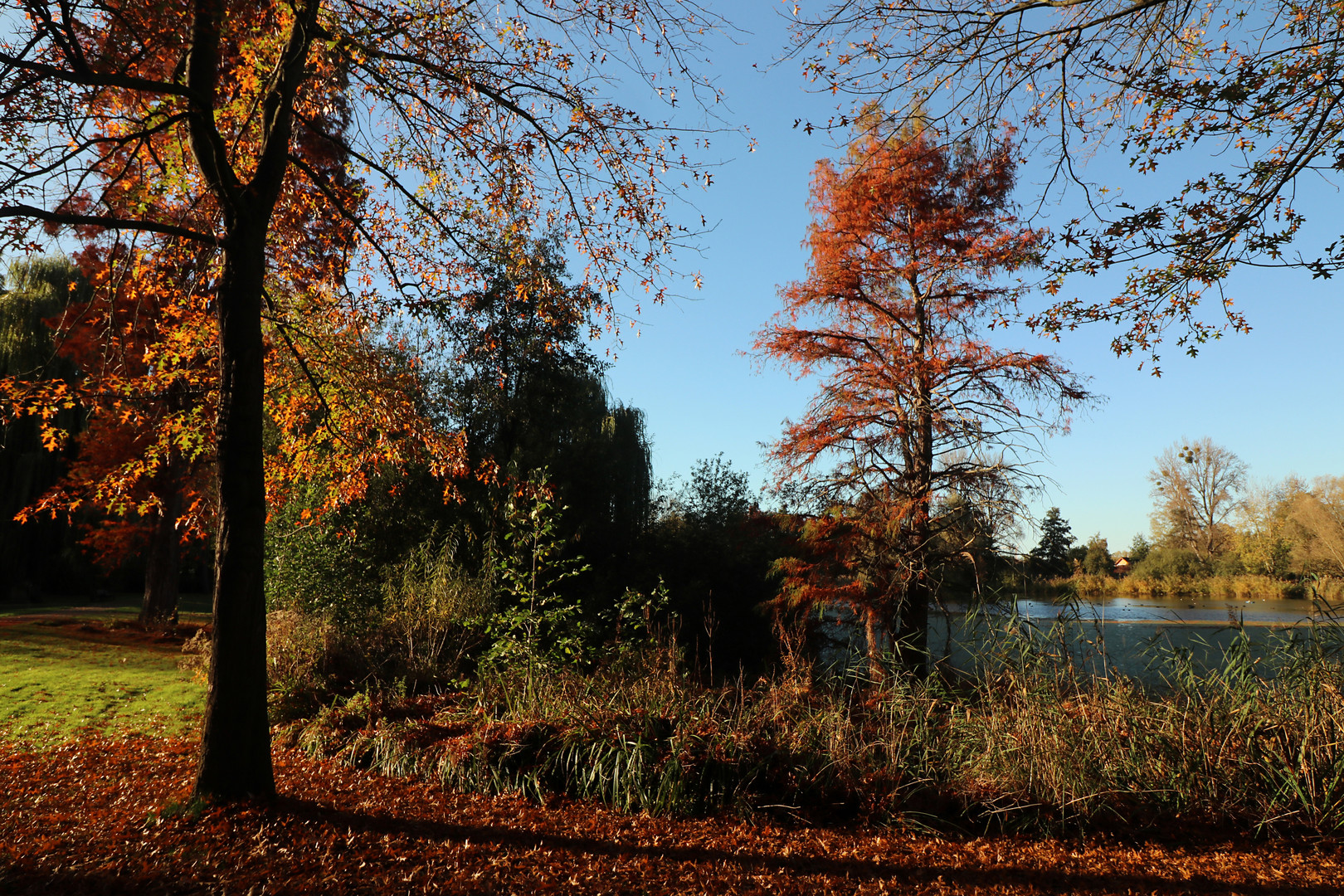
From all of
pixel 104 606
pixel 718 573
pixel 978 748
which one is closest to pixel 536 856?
pixel 978 748

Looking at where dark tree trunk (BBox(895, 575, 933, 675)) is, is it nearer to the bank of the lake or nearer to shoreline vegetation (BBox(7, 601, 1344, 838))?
shoreline vegetation (BBox(7, 601, 1344, 838))

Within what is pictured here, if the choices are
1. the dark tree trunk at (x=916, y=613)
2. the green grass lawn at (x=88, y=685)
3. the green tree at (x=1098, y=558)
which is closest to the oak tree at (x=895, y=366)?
the dark tree trunk at (x=916, y=613)

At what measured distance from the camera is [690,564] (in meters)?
16.1

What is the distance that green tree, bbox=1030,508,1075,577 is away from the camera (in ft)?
35.4

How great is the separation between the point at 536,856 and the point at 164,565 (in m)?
13.2

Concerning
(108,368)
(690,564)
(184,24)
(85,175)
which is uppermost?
(184,24)

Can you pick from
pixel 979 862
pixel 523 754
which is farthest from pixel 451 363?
pixel 979 862

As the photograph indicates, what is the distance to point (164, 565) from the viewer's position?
1348 cm

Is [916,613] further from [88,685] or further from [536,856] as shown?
[88,685]

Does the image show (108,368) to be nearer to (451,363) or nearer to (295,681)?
(295,681)

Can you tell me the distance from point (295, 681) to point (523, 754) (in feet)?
10.5

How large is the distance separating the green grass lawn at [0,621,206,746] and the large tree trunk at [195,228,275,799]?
3.03 metres

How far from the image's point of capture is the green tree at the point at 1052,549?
10789 millimetres

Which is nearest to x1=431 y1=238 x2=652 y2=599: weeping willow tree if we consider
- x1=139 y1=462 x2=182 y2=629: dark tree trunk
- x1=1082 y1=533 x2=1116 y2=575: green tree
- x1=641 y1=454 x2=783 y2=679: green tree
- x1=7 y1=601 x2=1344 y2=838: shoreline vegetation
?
x1=641 y1=454 x2=783 y2=679: green tree
